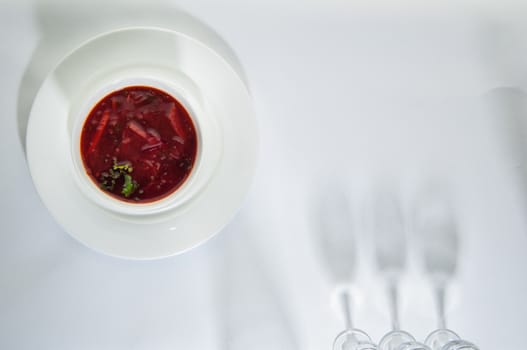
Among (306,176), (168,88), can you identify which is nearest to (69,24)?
(168,88)

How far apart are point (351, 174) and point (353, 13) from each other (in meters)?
0.32

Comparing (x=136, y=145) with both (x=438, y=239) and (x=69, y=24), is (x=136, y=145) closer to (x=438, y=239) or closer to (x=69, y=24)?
(x=69, y=24)

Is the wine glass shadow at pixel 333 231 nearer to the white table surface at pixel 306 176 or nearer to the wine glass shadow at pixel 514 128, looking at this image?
the white table surface at pixel 306 176

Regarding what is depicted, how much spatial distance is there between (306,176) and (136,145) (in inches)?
13.0

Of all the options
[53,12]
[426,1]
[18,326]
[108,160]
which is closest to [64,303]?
[18,326]

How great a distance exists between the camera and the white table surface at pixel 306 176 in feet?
3.44

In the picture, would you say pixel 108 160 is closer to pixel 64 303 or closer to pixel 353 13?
pixel 64 303

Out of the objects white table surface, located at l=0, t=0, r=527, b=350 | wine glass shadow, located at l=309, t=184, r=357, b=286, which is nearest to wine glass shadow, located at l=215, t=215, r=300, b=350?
white table surface, located at l=0, t=0, r=527, b=350

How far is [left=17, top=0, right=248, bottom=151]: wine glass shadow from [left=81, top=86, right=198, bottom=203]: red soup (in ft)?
0.46

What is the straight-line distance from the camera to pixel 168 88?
39.4 inches

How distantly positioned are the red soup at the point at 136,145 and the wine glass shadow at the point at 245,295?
0.17m

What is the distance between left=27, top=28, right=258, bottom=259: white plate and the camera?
99 centimetres

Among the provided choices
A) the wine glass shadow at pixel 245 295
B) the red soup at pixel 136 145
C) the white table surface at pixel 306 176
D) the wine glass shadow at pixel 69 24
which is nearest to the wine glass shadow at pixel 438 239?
the white table surface at pixel 306 176

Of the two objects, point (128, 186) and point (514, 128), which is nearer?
point (128, 186)
